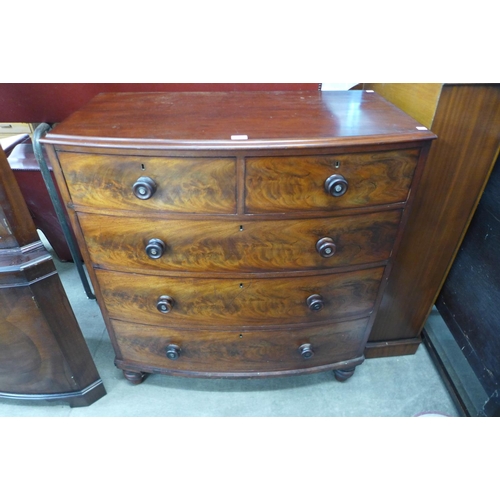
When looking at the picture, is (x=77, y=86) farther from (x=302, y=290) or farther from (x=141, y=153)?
(x=302, y=290)

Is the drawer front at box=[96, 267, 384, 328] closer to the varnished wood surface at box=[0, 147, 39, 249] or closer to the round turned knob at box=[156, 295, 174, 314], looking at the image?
the round turned knob at box=[156, 295, 174, 314]

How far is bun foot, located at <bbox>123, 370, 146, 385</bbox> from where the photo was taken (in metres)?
1.32

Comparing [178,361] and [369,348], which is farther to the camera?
[369,348]

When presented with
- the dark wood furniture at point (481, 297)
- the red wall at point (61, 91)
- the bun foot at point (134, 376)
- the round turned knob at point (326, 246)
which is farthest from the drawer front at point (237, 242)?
the red wall at point (61, 91)

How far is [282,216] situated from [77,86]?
102cm

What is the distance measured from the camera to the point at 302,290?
1022mm

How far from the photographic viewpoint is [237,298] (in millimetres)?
1022

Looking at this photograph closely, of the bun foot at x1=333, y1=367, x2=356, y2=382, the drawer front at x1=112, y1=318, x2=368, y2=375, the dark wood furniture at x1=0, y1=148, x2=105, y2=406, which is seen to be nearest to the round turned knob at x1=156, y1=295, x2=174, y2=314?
the drawer front at x1=112, y1=318, x2=368, y2=375

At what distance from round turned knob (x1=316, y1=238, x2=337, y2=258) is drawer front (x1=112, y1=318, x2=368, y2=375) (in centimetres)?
33

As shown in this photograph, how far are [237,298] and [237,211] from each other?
290 millimetres

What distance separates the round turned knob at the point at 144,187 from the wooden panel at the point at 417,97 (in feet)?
2.43

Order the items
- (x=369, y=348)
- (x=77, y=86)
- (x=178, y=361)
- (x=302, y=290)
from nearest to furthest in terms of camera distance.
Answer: (x=302, y=290), (x=178, y=361), (x=77, y=86), (x=369, y=348)

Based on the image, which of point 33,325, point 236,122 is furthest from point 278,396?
point 236,122
